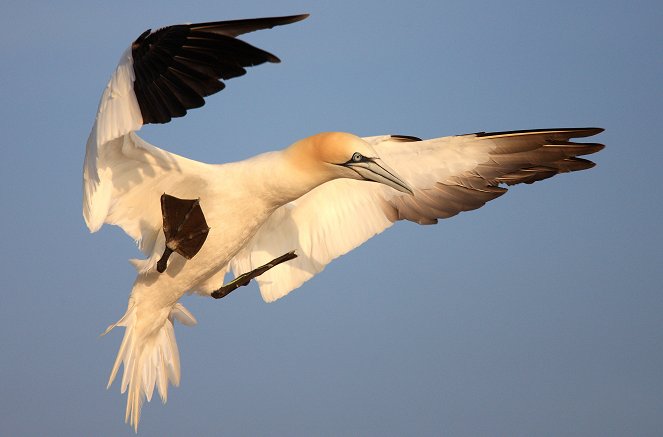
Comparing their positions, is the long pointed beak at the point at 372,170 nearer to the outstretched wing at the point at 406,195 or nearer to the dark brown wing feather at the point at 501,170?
the outstretched wing at the point at 406,195

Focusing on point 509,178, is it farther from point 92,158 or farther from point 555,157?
point 92,158

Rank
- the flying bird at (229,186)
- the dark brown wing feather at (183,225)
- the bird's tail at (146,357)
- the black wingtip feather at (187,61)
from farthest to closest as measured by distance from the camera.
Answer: the bird's tail at (146,357) < the dark brown wing feather at (183,225) < the flying bird at (229,186) < the black wingtip feather at (187,61)

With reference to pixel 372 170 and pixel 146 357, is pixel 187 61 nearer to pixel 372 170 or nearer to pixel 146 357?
pixel 372 170


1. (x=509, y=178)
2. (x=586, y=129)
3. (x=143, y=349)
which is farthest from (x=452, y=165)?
(x=143, y=349)

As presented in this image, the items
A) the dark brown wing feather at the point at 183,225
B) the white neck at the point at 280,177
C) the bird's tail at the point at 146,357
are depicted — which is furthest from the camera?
the bird's tail at the point at 146,357

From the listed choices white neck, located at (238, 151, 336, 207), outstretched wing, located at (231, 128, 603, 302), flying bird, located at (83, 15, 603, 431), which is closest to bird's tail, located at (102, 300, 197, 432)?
flying bird, located at (83, 15, 603, 431)

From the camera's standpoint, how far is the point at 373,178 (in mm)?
8008

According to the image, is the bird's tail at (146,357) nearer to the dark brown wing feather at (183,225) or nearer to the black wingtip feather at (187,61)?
the dark brown wing feather at (183,225)

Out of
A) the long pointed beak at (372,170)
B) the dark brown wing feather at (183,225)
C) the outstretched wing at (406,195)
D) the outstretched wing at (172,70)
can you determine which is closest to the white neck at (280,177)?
the long pointed beak at (372,170)

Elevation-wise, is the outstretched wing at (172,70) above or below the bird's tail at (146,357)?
above

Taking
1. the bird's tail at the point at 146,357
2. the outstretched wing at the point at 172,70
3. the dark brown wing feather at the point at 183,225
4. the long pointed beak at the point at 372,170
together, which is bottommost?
the bird's tail at the point at 146,357

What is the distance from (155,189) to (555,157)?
3.63 metres

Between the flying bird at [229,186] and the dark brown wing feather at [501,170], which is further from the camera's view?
the dark brown wing feather at [501,170]

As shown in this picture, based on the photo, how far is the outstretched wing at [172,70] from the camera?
638 centimetres
